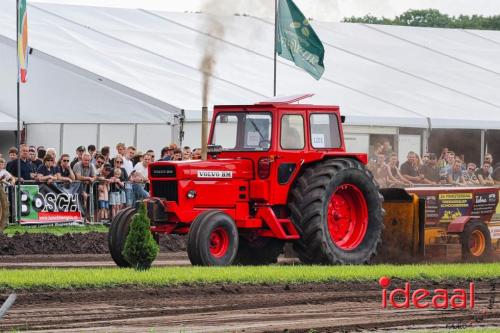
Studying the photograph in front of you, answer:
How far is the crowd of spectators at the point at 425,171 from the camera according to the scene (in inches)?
970

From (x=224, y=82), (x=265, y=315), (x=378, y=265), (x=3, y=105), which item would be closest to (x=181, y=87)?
(x=224, y=82)

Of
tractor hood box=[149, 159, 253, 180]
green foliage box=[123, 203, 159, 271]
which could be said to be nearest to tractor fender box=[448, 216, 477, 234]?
tractor hood box=[149, 159, 253, 180]

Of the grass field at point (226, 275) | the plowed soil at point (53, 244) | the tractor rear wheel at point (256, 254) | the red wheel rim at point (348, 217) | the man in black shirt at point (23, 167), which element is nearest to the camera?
the grass field at point (226, 275)

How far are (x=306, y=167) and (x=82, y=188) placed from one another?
8096mm

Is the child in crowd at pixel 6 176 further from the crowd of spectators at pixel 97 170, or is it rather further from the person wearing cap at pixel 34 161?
the person wearing cap at pixel 34 161

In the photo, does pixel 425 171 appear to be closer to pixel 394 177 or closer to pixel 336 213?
pixel 394 177

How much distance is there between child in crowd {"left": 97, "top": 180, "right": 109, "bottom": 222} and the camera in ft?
75.9

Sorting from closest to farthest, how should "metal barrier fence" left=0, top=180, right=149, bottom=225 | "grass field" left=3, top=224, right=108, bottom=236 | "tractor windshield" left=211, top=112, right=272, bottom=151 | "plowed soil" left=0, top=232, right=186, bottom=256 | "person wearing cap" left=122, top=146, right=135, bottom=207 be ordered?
"tractor windshield" left=211, top=112, right=272, bottom=151
"plowed soil" left=0, top=232, right=186, bottom=256
"grass field" left=3, top=224, right=108, bottom=236
"metal barrier fence" left=0, top=180, right=149, bottom=225
"person wearing cap" left=122, top=146, right=135, bottom=207

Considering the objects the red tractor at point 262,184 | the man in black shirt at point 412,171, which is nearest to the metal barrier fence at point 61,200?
the man in black shirt at point 412,171

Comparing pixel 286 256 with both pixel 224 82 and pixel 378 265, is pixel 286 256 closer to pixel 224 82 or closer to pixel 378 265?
pixel 378 265

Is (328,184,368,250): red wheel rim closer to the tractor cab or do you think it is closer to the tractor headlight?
the tractor cab

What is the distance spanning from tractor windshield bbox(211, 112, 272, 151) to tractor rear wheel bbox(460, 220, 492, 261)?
3686 millimetres

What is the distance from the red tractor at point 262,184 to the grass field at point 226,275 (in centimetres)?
72

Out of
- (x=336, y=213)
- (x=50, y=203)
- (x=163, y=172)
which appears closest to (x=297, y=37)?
(x=50, y=203)
